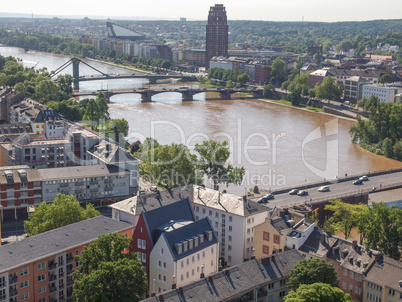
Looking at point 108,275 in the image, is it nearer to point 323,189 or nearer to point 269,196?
point 269,196

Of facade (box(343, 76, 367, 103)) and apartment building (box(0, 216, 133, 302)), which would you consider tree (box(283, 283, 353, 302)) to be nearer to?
apartment building (box(0, 216, 133, 302))

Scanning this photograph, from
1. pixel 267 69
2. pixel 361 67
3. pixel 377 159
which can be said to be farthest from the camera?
pixel 267 69

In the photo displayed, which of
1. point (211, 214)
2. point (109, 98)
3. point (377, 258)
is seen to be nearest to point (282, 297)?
point (377, 258)

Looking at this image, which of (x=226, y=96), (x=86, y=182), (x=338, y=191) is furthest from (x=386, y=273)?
(x=226, y=96)

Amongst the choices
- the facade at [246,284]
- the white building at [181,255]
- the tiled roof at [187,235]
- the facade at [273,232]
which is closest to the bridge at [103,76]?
the facade at [273,232]

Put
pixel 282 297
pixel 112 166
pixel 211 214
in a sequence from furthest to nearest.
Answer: pixel 112 166 → pixel 211 214 → pixel 282 297

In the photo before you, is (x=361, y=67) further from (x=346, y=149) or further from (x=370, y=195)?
(x=370, y=195)

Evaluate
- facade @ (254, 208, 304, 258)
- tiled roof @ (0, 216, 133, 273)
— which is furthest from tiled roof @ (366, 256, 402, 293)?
tiled roof @ (0, 216, 133, 273)
